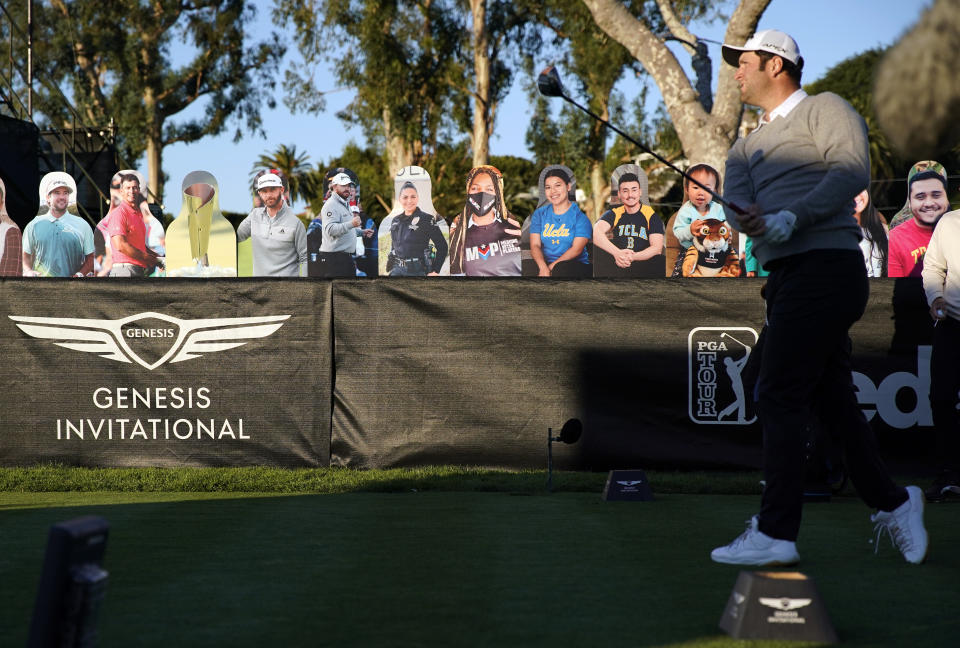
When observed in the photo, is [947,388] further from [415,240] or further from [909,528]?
[415,240]

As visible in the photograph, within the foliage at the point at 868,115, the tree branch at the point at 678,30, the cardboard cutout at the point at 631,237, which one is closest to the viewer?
the cardboard cutout at the point at 631,237

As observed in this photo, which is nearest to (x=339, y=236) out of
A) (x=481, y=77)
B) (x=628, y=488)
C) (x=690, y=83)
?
(x=628, y=488)

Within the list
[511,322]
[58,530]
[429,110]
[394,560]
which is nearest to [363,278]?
[511,322]

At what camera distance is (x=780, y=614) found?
294cm

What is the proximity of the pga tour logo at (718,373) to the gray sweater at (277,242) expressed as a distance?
3273 mm

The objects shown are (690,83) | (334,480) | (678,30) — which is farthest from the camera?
(678,30)

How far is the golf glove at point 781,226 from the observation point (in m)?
3.94

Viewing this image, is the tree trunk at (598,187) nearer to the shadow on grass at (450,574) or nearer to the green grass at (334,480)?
the green grass at (334,480)

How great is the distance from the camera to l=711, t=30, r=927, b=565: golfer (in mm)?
4031

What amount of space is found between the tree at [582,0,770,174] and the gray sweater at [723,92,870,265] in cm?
1637

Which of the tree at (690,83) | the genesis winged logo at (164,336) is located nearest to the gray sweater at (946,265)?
the genesis winged logo at (164,336)

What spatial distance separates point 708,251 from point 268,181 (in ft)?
12.1

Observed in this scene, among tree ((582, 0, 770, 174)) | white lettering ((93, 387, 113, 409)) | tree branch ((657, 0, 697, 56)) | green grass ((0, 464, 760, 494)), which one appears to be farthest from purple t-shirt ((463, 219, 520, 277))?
tree branch ((657, 0, 697, 56))

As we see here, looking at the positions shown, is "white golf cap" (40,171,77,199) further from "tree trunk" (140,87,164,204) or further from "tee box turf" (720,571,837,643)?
"tree trunk" (140,87,164,204)
